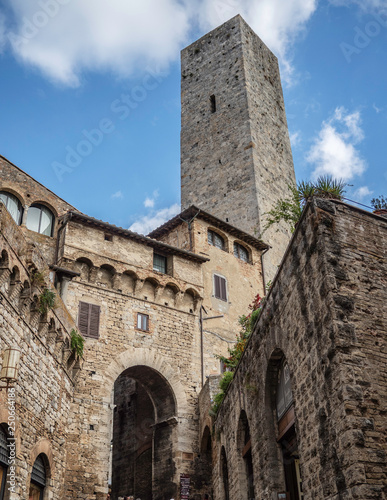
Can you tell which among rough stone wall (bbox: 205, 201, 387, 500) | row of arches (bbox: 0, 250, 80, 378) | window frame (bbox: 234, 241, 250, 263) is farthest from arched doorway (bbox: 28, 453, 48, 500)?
window frame (bbox: 234, 241, 250, 263)

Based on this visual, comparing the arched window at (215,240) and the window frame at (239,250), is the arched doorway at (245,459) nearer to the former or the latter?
the arched window at (215,240)

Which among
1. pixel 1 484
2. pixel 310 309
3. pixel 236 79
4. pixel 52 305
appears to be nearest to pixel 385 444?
pixel 310 309

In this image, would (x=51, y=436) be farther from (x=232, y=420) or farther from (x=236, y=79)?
(x=236, y=79)

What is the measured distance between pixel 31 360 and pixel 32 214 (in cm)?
888

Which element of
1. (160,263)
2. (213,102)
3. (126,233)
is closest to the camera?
(126,233)

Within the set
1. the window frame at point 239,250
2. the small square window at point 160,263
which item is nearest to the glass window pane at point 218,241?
the window frame at point 239,250

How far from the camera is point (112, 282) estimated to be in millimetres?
19875

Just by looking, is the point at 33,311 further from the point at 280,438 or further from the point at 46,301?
the point at 280,438

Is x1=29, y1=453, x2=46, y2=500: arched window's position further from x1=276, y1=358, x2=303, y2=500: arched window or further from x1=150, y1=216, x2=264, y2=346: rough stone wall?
x1=150, y1=216, x2=264, y2=346: rough stone wall

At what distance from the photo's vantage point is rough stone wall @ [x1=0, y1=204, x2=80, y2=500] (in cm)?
1122

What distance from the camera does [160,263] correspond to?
21797 mm

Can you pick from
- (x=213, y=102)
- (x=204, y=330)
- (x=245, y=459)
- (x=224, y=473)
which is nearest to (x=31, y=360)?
(x=245, y=459)

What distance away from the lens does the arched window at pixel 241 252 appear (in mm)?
25075

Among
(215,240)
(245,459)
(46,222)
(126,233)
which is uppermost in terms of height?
(215,240)
